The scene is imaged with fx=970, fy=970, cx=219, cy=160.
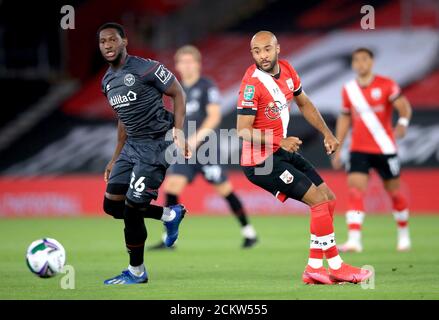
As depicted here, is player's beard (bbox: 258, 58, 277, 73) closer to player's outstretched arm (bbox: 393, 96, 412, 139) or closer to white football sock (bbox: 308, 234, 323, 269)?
white football sock (bbox: 308, 234, 323, 269)

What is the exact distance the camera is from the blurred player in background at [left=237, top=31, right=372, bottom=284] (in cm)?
883

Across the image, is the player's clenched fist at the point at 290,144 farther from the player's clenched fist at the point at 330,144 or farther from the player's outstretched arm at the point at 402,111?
the player's outstretched arm at the point at 402,111

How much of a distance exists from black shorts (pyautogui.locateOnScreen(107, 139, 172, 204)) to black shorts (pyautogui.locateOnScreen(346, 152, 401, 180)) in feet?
13.9

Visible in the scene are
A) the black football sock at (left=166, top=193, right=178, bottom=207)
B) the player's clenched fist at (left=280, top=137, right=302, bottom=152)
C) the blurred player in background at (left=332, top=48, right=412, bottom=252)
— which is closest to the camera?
the player's clenched fist at (left=280, top=137, right=302, bottom=152)

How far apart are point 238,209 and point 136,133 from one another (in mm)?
4476

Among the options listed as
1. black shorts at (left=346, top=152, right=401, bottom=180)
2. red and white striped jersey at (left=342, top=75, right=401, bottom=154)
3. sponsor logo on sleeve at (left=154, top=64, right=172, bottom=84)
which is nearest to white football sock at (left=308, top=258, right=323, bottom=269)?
sponsor logo on sleeve at (left=154, top=64, right=172, bottom=84)

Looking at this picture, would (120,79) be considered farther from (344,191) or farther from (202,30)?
(202,30)

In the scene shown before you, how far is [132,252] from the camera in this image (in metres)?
9.06

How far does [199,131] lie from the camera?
13.4m

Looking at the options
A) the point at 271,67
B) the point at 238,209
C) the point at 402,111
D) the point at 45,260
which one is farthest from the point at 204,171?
the point at 45,260

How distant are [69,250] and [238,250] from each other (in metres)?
2.25

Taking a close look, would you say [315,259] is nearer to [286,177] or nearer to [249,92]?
[286,177]

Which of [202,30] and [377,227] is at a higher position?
[202,30]
